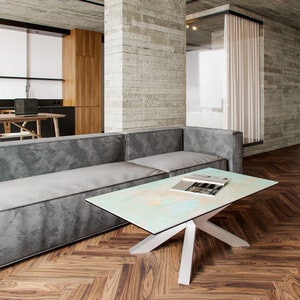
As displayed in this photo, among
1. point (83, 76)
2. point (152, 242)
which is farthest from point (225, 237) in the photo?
point (83, 76)

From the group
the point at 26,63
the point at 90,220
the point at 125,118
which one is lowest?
the point at 90,220

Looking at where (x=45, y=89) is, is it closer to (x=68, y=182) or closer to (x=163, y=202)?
(x=68, y=182)

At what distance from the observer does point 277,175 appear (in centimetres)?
437

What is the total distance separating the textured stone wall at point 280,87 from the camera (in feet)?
20.2

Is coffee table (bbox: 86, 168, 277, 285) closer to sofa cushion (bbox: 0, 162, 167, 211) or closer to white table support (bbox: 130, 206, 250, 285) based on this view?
white table support (bbox: 130, 206, 250, 285)

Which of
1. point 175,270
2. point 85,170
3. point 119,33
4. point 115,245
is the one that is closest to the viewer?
point 175,270

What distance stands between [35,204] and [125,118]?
6.66ft

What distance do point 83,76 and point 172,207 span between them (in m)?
6.14

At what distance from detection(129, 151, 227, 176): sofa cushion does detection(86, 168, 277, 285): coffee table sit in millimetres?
645

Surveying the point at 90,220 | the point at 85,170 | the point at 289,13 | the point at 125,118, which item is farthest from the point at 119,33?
the point at 289,13

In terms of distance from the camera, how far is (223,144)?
344cm

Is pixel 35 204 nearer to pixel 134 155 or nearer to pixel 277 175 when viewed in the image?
pixel 134 155

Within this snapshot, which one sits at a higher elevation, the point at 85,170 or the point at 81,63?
the point at 81,63

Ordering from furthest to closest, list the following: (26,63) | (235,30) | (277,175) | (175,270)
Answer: (26,63)
(235,30)
(277,175)
(175,270)
